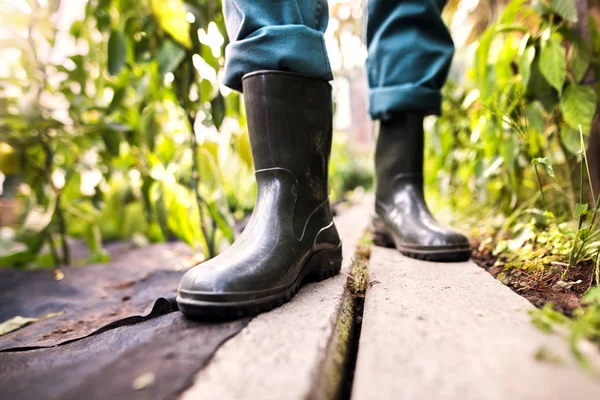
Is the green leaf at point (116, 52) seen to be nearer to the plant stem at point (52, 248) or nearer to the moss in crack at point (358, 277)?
the plant stem at point (52, 248)

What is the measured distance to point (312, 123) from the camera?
0.77 metres

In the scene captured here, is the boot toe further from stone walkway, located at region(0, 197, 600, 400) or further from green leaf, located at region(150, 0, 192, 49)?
green leaf, located at region(150, 0, 192, 49)

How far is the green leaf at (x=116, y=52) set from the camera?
1103 mm

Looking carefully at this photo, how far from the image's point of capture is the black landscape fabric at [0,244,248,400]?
428mm

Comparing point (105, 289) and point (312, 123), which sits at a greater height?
point (312, 123)

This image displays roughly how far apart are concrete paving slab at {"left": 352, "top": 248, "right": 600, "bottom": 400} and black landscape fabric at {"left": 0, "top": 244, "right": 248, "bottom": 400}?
20 centimetres

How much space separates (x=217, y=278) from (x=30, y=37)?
4.07 feet

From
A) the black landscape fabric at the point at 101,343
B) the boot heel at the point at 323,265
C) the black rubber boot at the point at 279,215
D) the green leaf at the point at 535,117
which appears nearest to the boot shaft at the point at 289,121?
the black rubber boot at the point at 279,215

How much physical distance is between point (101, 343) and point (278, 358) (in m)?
0.33

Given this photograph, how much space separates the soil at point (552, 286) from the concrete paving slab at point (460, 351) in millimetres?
48

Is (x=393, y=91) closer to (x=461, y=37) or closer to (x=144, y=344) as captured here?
(x=144, y=344)

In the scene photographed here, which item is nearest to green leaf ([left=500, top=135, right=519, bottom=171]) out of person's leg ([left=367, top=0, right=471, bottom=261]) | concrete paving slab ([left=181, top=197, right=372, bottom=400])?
person's leg ([left=367, top=0, right=471, bottom=261])

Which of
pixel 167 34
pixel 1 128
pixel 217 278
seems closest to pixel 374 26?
pixel 167 34

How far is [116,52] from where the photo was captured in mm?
1104
